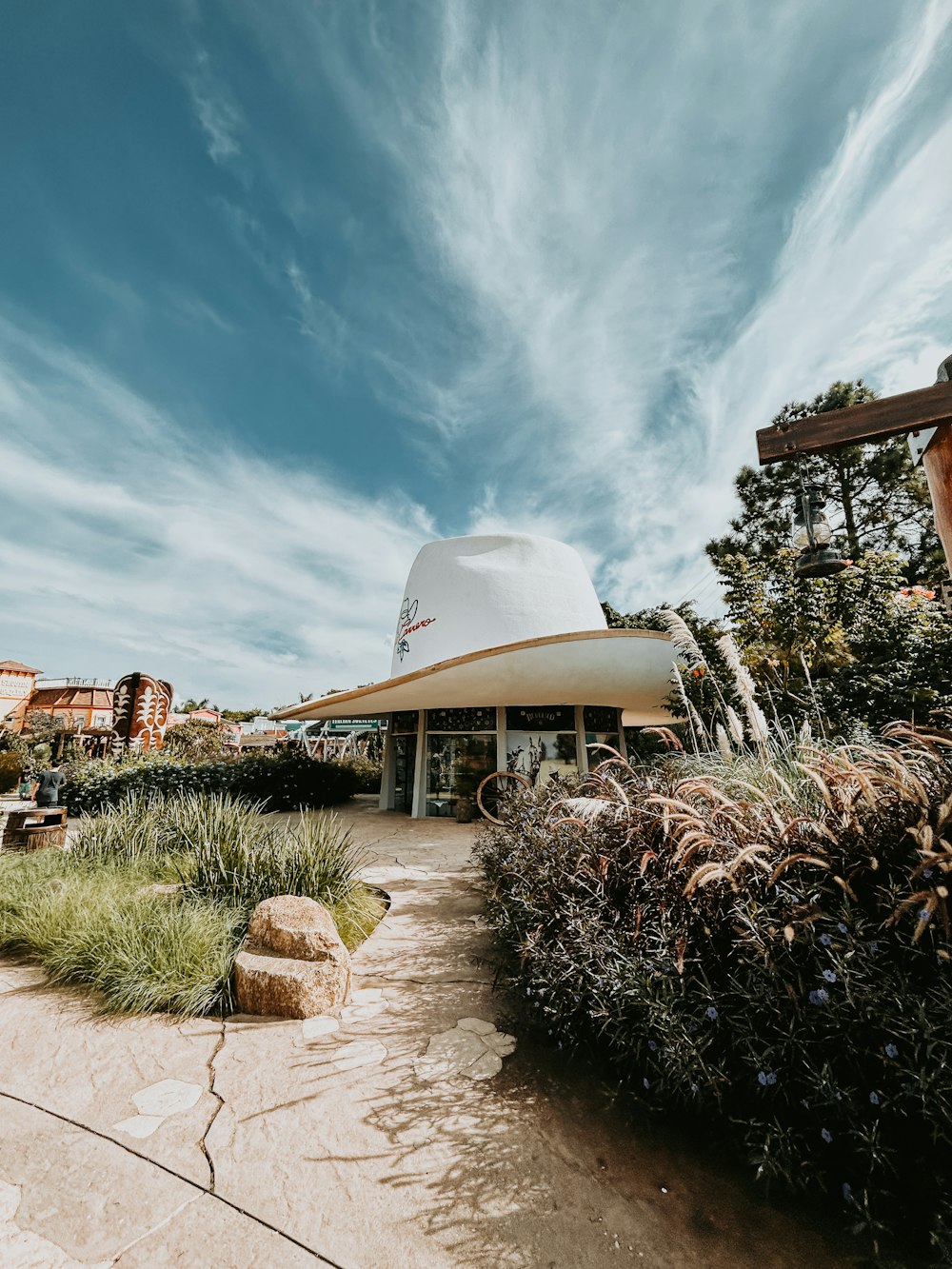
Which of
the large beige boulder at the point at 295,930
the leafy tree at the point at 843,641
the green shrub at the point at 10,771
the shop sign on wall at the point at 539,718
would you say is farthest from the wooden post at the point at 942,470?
the green shrub at the point at 10,771

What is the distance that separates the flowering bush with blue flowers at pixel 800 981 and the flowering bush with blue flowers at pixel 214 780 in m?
9.10

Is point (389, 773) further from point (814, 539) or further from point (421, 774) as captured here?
point (814, 539)

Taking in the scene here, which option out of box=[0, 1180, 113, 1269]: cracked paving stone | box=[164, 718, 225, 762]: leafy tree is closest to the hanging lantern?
box=[0, 1180, 113, 1269]: cracked paving stone

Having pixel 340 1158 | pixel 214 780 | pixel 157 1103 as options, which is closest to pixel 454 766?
pixel 214 780

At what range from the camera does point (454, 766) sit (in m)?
10.8

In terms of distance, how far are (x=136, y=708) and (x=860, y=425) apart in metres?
14.2

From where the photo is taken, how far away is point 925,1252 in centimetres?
144

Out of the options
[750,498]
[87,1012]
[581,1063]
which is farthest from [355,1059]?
[750,498]

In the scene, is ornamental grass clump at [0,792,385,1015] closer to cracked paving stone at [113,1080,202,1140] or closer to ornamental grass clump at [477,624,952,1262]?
cracked paving stone at [113,1080,202,1140]

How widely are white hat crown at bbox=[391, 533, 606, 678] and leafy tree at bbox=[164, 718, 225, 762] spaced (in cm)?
831

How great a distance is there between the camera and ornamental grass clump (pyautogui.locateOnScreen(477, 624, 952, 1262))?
4.99ft

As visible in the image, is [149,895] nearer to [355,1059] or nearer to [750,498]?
[355,1059]

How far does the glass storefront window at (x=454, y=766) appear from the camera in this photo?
34.4 feet

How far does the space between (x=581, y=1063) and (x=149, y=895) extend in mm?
3074
